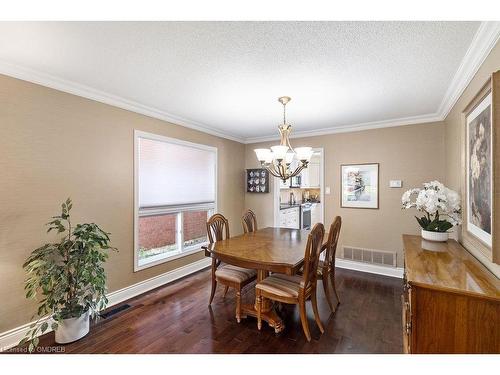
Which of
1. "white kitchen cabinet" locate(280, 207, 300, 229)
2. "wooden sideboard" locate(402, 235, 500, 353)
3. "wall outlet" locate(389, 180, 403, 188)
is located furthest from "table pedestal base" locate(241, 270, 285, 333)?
"white kitchen cabinet" locate(280, 207, 300, 229)

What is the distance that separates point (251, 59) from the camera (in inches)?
74.4

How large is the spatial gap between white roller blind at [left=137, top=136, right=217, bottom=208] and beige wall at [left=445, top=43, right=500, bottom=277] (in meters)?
3.37

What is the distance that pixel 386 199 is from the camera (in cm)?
370

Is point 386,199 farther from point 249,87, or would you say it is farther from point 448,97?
point 249,87

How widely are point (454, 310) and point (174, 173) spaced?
3323mm

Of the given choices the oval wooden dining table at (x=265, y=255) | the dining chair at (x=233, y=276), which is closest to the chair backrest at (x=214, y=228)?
the dining chair at (x=233, y=276)

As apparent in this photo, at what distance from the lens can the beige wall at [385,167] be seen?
135 inches

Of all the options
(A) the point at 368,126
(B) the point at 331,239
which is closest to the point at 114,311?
(B) the point at 331,239

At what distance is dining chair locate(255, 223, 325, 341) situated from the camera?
2061mm

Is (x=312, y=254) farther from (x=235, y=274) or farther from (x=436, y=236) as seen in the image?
(x=436, y=236)

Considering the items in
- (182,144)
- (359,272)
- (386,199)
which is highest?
(182,144)
